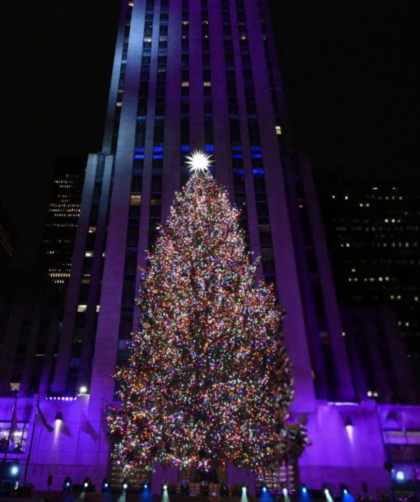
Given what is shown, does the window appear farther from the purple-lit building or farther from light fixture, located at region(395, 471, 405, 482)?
light fixture, located at region(395, 471, 405, 482)

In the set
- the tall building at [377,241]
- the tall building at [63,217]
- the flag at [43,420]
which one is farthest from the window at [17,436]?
the tall building at [63,217]

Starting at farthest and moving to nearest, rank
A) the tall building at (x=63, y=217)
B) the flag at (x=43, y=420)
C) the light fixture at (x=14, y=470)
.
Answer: the tall building at (x=63, y=217)
the light fixture at (x=14, y=470)
the flag at (x=43, y=420)

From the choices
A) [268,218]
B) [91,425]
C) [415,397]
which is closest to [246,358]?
[91,425]

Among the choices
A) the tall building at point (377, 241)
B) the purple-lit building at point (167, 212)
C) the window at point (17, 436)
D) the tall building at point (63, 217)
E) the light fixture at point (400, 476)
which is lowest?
the light fixture at point (400, 476)

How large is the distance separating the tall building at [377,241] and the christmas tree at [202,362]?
67.4 metres

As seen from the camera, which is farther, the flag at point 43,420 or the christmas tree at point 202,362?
the flag at point 43,420

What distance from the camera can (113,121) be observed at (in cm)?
5178

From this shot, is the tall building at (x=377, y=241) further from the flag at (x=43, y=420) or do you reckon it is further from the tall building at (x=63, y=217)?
the tall building at (x=63, y=217)

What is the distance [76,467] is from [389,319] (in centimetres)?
3368

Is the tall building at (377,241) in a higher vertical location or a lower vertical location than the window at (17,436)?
higher

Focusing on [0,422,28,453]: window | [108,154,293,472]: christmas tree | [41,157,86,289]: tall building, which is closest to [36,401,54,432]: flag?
[0,422,28,453]: window

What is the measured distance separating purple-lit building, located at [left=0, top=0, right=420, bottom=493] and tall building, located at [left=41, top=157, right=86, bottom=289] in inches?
3149

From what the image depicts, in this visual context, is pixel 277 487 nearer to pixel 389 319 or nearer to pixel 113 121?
pixel 389 319

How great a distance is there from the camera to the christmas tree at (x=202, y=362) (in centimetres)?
2158
